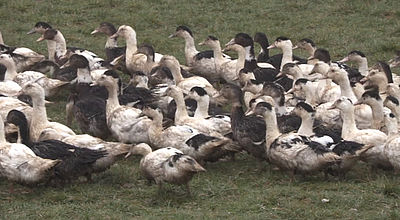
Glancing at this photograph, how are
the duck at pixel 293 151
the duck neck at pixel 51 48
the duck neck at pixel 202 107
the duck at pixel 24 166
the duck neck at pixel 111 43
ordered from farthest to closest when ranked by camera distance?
the duck neck at pixel 111 43, the duck neck at pixel 51 48, the duck neck at pixel 202 107, the duck at pixel 293 151, the duck at pixel 24 166

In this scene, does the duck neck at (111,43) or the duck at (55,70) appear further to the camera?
the duck neck at (111,43)

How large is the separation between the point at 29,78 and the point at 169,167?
16.6 feet

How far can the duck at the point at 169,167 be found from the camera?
1009 cm

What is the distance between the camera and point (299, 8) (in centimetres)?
2014

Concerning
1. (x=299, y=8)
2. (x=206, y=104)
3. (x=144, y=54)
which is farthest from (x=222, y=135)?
(x=299, y=8)

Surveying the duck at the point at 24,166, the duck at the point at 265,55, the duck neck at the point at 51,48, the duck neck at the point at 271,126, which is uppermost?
the duck neck at the point at 271,126

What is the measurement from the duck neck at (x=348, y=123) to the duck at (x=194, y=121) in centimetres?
150

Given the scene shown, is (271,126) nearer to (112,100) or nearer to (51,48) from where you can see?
(112,100)

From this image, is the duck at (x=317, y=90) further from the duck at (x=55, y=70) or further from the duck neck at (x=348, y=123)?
the duck at (x=55, y=70)

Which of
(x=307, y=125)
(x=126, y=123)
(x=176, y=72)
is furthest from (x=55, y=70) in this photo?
(x=307, y=125)

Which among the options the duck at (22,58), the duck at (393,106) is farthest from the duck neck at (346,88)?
the duck at (22,58)

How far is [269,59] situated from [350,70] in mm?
Answer: 2000

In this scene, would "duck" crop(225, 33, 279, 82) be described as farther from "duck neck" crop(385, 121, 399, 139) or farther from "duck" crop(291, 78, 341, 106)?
"duck neck" crop(385, 121, 399, 139)

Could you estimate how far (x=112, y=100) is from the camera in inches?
514
